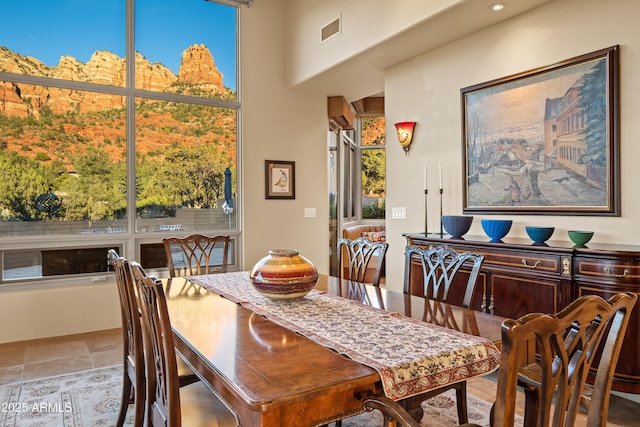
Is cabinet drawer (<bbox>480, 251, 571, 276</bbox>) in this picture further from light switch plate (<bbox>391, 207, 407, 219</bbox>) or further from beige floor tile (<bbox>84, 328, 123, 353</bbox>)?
beige floor tile (<bbox>84, 328, 123, 353</bbox>)

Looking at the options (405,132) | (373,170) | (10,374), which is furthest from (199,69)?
(373,170)

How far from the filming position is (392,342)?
149cm

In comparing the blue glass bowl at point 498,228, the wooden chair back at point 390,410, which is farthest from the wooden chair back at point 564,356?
the blue glass bowl at point 498,228

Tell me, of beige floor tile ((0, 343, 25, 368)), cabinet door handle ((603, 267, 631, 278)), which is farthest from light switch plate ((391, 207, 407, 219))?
beige floor tile ((0, 343, 25, 368))

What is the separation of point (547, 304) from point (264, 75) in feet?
13.1

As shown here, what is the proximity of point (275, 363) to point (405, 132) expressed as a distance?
334 centimetres

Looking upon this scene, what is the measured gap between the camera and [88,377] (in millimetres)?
3131

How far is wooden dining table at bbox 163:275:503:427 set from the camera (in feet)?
3.69

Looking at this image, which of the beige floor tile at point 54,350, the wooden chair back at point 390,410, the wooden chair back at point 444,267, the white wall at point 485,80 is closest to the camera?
the wooden chair back at point 390,410

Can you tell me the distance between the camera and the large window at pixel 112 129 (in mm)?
4117

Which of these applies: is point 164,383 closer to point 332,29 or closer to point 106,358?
point 106,358

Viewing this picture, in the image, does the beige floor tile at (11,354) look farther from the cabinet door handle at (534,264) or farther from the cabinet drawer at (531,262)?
the cabinet door handle at (534,264)

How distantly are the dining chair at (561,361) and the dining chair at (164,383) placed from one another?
0.63 m

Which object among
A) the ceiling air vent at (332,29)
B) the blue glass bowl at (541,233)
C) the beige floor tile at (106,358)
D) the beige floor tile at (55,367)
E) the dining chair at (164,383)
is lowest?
the beige floor tile at (106,358)
